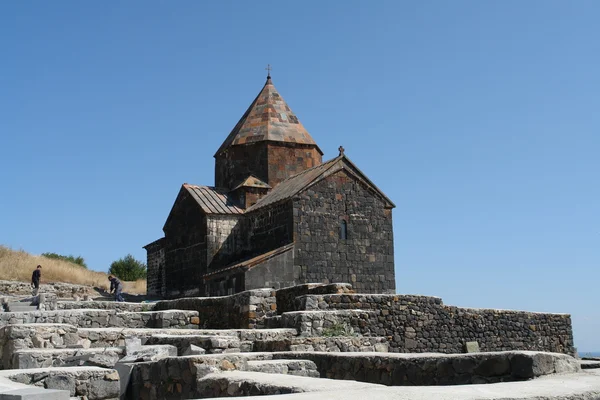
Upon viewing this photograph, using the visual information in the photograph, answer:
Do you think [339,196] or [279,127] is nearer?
[339,196]

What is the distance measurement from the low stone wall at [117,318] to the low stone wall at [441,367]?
5.50 meters

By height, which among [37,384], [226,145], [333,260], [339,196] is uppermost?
[226,145]

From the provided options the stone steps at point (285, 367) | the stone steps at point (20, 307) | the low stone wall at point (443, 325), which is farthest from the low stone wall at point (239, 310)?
the stone steps at point (285, 367)

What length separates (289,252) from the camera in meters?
19.9

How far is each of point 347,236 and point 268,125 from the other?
239 inches

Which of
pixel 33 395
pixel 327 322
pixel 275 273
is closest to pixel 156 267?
pixel 275 273

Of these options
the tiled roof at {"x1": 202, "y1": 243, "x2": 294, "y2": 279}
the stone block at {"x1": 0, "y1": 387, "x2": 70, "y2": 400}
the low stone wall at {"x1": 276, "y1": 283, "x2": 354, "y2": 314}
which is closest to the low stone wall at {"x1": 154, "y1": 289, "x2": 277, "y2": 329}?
the low stone wall at {"x1": 276, "y1": 283, "x2": 354, "y2": 314}

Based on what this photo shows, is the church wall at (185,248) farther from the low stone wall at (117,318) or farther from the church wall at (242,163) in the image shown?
the low stone wall at (117,318)

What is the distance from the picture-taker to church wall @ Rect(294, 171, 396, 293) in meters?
20.4

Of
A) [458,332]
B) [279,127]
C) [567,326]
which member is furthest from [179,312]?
[279,127]

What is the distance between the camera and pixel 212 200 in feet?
77.5

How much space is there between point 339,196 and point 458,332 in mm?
8074

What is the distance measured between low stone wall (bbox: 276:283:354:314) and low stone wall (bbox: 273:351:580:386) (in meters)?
5.02

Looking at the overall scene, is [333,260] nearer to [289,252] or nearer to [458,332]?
[289,252]
